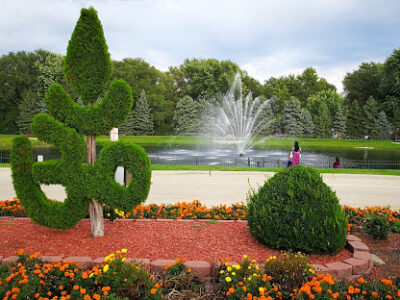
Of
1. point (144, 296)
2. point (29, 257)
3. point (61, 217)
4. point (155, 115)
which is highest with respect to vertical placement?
point (155, 115)

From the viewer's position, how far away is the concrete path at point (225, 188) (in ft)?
32.3

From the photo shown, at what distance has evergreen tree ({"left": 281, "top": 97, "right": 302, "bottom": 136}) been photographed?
54.7m

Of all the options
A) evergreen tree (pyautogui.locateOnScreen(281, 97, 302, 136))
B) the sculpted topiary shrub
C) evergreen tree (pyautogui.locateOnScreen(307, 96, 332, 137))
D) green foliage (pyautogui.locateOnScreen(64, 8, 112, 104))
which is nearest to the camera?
the sculpted topiary shrub

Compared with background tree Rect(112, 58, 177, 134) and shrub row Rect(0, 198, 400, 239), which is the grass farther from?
shrub row Rect(0, 198, 400, 239)

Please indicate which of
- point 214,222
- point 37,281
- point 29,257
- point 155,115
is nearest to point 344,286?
point 214,222

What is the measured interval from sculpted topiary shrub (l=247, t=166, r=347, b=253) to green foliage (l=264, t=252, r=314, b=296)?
2.30 ft

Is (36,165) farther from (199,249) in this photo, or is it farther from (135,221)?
(199,249)

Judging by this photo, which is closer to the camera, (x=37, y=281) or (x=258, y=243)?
(x=37, y=281)

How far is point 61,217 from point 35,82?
213ft

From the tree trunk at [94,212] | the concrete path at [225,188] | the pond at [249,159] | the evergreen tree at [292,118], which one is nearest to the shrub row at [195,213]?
the tree trunk at [94,212]

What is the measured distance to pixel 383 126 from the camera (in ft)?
174

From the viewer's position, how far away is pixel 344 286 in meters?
4.09

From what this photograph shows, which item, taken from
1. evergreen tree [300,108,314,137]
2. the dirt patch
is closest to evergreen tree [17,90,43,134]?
evergreen tree [300,108,314,137]

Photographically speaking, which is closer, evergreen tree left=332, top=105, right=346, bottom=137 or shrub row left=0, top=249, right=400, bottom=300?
shrub row left=0, top=249, right=400, bottom=300
